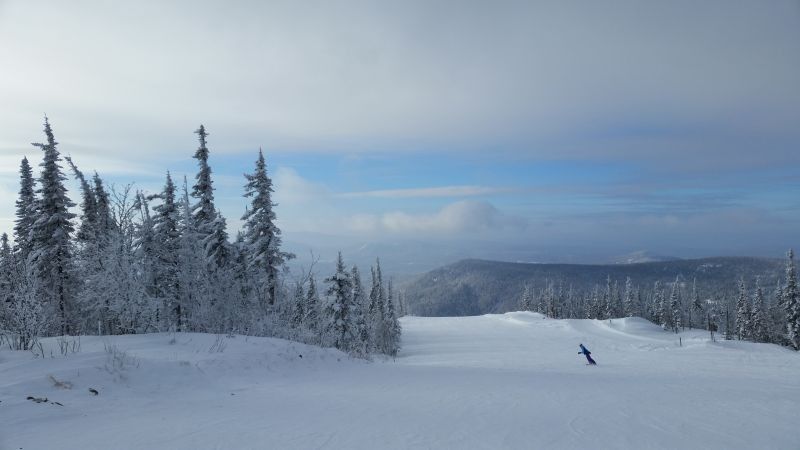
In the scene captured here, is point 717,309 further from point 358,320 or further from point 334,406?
point 334,406

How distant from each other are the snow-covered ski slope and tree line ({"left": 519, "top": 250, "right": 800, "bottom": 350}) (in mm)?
41002

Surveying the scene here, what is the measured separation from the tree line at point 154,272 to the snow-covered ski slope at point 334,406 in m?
3.00

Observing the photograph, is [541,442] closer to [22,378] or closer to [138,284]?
[22,378]

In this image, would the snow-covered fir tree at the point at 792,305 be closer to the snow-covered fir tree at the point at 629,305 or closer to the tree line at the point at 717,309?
the tree line at the point at 717,309

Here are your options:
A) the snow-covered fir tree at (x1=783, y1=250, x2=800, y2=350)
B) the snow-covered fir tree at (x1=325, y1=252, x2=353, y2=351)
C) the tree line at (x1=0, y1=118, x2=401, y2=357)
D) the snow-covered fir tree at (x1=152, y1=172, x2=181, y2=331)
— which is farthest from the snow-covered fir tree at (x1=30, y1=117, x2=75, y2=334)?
the snow-covered fir tree at (x1=783, y1=250, x2=800, y2=350)

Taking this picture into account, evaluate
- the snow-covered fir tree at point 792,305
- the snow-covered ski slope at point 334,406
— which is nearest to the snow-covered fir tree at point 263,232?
the snow-covered ski slope at point 334,406

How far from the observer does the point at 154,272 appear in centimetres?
2222

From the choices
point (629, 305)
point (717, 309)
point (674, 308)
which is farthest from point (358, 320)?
point (717, 309)

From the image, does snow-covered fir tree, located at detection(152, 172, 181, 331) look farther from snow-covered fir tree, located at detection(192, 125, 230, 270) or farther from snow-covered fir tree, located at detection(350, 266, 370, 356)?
snow-covered fir tree, located at detection(350, 266, 370, 356)

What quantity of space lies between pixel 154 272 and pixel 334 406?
18.9m

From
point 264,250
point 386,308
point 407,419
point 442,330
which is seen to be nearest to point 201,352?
point 407,419

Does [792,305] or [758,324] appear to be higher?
[792,305]

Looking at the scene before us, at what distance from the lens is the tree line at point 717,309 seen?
1665 inches

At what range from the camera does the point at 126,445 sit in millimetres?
5539
